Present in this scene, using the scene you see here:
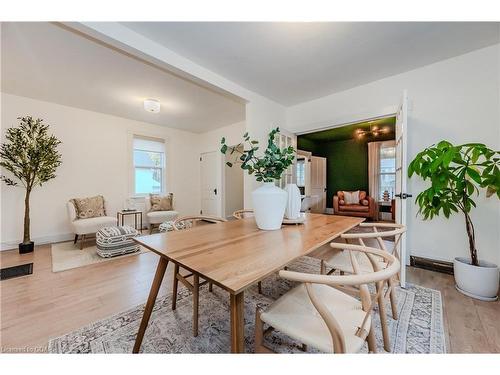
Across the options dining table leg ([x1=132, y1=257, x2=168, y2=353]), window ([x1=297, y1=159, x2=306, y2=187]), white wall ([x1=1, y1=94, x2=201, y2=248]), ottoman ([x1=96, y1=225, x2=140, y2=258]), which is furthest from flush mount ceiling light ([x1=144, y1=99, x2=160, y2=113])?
window ([x1=297, y1=159, x2=306, y2=187])

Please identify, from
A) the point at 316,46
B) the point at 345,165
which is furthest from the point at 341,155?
the point at 316,46

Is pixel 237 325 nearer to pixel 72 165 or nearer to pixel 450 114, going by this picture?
pixel 450 114

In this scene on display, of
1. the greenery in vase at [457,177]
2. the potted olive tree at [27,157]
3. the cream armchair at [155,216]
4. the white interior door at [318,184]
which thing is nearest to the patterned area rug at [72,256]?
the potted olive tree at [27,157]

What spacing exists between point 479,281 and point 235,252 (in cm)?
233

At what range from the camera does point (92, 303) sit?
1.79m

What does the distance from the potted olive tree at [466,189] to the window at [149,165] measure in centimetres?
506

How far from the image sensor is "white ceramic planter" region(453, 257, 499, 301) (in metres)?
1.79

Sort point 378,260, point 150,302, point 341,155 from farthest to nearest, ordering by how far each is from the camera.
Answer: point 341,155 < point 378,260 < point 150,302

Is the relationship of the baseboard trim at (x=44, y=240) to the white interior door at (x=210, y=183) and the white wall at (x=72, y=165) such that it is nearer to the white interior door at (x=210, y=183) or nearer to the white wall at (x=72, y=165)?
the white wall at (x=72, y=165)

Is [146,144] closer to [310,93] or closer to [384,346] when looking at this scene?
[310,93]

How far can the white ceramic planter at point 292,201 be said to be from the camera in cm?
175
